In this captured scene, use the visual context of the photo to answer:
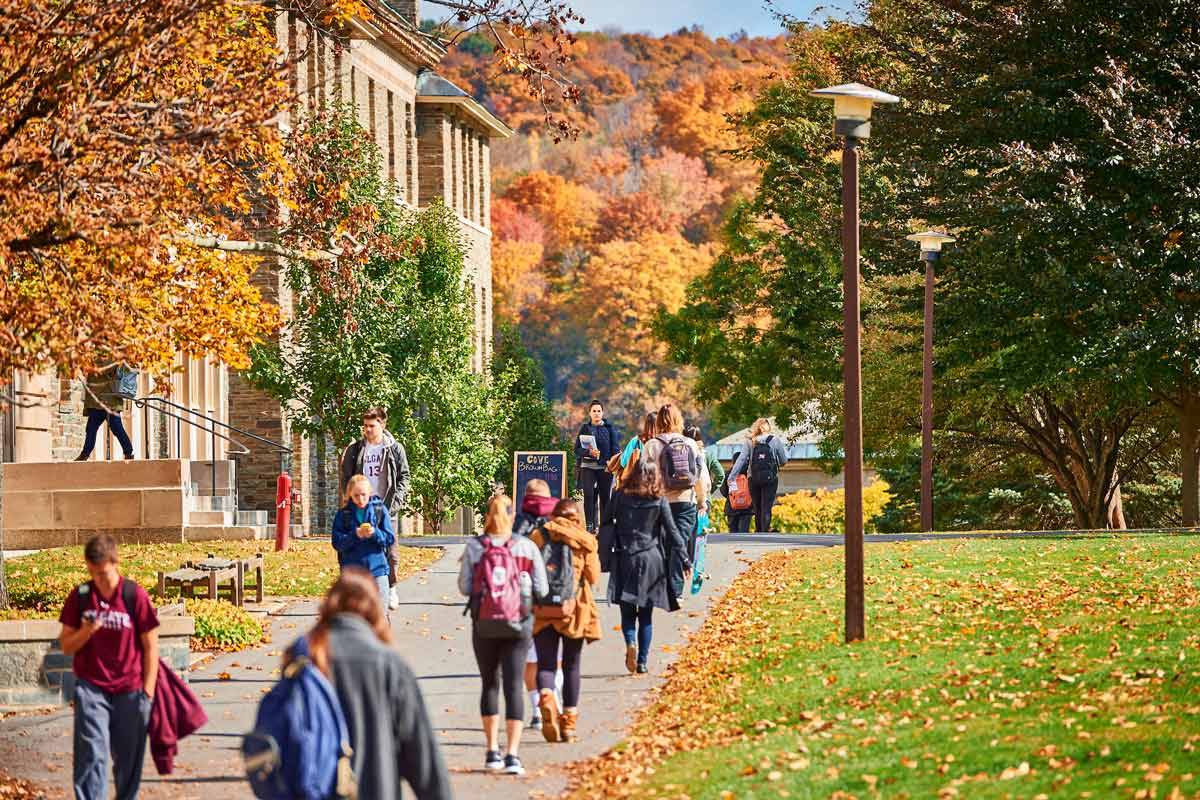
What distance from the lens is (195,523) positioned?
3056 cm

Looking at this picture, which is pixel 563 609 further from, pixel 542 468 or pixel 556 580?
pixel 542 468

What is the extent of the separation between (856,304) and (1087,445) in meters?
27.6

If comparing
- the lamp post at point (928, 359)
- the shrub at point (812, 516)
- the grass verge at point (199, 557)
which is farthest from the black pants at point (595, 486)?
the shrub at point (812, 516)

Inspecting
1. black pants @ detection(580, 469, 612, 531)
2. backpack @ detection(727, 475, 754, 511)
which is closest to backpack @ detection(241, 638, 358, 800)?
black pants @ detection(580, 469, 612, 531)

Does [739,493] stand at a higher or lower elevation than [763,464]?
lower

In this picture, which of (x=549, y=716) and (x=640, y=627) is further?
(x=640, y=627)

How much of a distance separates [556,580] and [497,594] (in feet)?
3.30

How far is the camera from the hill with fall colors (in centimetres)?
8706

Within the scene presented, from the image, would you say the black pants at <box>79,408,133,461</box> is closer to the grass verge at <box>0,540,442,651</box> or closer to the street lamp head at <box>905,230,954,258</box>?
the grass verge at <box>0,540,442,651</box>

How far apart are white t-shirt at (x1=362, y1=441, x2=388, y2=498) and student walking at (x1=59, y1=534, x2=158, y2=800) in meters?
7.34

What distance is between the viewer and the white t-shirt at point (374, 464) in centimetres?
1745

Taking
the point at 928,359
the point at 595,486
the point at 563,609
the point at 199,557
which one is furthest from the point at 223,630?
the point at 928,359

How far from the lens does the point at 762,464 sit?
2872 cm

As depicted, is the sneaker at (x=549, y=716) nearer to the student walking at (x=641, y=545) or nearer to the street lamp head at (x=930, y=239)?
the student walking at (x=641, y=545)
